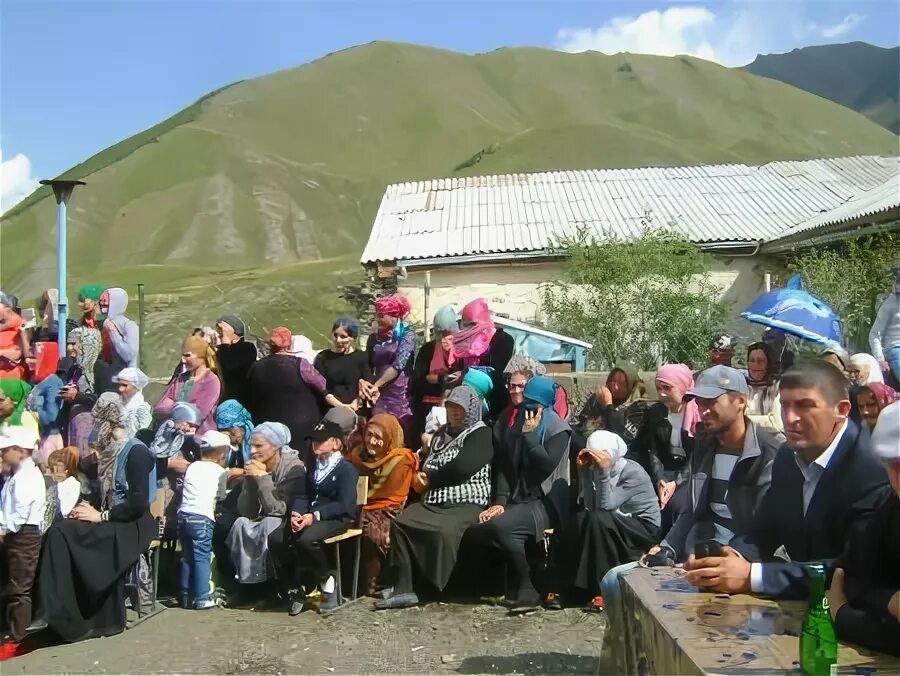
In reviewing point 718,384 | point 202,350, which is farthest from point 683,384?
point 202,350

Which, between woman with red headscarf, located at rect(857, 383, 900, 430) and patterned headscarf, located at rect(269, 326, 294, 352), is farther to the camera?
patterned headscarf, located at rect(269, 326, 294, 352)

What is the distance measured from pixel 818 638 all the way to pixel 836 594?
35cm

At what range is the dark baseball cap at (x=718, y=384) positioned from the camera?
4.16 metres

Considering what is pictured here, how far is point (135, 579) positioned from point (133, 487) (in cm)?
60

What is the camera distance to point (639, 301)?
12.3m

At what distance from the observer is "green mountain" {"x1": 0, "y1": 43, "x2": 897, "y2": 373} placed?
5525cm

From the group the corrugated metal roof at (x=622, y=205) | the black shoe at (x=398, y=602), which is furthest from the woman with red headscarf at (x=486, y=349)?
the corrugated metal roof at (x=622, y=205)

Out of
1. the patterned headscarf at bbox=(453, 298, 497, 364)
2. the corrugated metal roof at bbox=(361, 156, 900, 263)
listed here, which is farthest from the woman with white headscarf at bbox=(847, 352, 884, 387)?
the corrugated metal roof at bbox=(361, 156, 900, 263)

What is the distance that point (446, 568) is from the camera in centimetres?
576

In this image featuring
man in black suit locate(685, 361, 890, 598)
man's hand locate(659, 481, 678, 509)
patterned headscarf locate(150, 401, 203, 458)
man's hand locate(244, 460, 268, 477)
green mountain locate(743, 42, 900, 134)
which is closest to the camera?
man in black suit locate(685, 361, 890, 598)

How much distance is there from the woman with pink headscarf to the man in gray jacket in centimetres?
156

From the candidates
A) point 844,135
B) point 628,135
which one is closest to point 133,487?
point 628,135

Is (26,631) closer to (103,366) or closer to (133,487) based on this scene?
(133,487)

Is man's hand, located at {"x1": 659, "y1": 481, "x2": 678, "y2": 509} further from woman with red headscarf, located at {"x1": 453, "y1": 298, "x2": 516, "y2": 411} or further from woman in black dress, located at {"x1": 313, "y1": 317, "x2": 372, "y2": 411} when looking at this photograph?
woman in black dress, located at {"x1": 313, "y1": 317, "x2": 372, "y2": 411}
